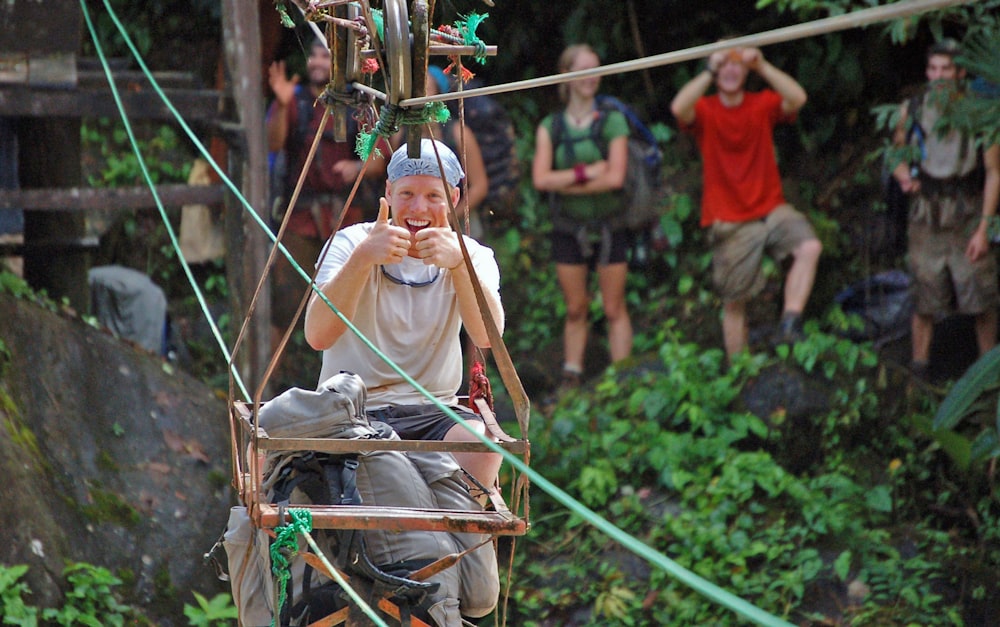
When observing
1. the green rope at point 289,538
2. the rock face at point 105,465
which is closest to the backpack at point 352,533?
the green rope at point 289,538

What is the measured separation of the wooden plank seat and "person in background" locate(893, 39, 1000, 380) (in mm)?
4451

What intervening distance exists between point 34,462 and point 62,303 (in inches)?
47.7

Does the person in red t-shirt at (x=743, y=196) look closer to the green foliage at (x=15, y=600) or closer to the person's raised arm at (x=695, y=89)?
the person's raised arm at (x=695, y=89)

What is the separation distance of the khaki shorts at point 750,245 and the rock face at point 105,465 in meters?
2.85

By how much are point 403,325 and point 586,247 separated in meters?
4.16

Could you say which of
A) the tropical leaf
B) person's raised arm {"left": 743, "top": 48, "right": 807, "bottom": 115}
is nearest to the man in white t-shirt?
the tropical leaf

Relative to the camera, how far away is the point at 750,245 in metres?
7.77

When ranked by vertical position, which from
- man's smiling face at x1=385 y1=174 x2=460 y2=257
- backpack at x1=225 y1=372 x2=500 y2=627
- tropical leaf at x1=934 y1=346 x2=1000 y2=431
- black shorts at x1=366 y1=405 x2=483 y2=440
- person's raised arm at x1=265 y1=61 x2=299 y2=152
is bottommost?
tropical leaf at x1=934 y1=346 x2=1000 y2=431

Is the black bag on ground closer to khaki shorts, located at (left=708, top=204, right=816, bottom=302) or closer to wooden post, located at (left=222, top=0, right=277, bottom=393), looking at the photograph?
khaki shorts, located at (left=708, top=204, right=816, bottom=302)

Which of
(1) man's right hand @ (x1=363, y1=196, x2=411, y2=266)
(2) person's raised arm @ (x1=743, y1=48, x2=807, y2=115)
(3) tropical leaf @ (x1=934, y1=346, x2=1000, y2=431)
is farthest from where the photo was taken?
(2) person's raised arm @ (x1=743, y1=48, x2=807, y2=115)

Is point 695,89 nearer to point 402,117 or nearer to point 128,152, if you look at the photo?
point 402,117

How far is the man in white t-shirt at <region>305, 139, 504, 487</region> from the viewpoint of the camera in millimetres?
3658

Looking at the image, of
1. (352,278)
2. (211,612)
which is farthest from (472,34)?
(211,612)

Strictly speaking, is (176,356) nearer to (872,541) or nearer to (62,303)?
(62,303)
